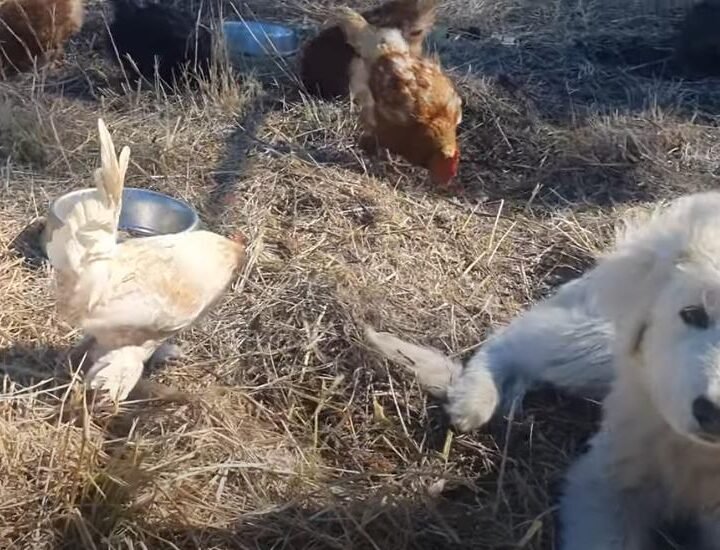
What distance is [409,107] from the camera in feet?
14.8

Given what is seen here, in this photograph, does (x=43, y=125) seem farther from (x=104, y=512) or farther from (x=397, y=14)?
(x=104, y=512)

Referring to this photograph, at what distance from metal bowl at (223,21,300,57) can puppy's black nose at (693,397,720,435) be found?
374 cm

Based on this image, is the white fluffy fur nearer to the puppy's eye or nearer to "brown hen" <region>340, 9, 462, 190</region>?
the puppy's eye

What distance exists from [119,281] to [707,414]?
151 cm

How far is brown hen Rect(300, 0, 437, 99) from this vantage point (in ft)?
16.2

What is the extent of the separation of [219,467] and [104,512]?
12.4 inches

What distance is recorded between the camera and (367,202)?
4371 mm

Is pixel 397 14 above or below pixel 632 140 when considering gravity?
above

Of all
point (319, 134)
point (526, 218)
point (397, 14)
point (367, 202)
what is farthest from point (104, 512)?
point (397, 14)

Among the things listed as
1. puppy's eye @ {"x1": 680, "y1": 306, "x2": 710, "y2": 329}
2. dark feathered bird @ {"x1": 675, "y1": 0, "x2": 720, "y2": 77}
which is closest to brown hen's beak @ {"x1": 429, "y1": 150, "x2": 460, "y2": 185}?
dark feathered bird @ {"x1": 675, "y1": 0, "x2": 720, "y2": 77}

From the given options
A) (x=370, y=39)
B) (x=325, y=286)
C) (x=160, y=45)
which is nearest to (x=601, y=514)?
(x=325, y=286)

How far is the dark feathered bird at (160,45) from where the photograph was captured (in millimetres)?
5152

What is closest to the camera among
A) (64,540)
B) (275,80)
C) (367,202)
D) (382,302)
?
(64,540)

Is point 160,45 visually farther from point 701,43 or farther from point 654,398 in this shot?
point 654,398
